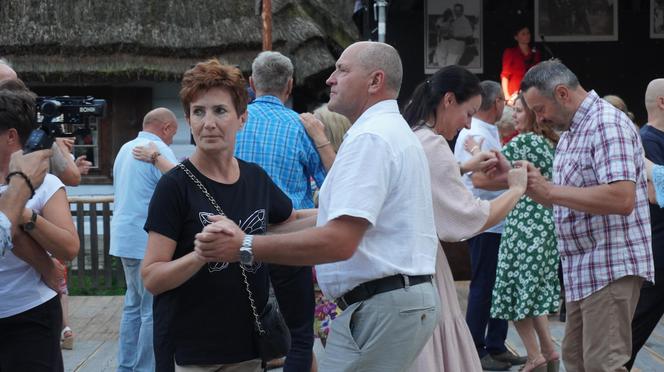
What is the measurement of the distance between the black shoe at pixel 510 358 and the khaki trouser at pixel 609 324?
2630 mm

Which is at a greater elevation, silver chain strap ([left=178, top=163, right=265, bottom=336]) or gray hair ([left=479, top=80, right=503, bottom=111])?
gray hair ([left=479, top=80, right=503, bottom=111])

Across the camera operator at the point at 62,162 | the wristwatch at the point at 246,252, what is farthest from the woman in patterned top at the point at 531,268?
the wristwatch at the point at 246,252

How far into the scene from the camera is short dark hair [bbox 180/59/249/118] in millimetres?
3742

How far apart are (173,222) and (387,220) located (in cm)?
77

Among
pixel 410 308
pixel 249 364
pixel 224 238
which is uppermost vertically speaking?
pixel 224 238

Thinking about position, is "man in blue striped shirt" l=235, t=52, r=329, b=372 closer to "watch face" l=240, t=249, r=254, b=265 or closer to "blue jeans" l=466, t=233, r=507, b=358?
"blue jeans" l=466, t=233, r=507, b=358

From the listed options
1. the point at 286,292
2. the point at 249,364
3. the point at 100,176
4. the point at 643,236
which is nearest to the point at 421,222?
the point at 249,364

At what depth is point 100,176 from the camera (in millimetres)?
13297

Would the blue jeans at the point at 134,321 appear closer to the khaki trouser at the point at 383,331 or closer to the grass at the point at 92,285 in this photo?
the khaki trouser at the point at 383,331

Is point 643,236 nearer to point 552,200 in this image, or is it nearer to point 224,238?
point 552,200

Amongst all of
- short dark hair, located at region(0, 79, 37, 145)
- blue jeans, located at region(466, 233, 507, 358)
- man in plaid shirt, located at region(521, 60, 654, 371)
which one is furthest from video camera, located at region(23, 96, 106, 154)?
blue jeans, located at region(466, 233, 507, 358)

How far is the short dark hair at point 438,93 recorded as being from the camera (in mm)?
4535

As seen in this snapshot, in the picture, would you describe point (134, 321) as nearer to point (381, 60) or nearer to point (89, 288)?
point (381, 60)

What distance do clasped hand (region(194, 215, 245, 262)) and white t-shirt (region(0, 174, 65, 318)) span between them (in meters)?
1.02
